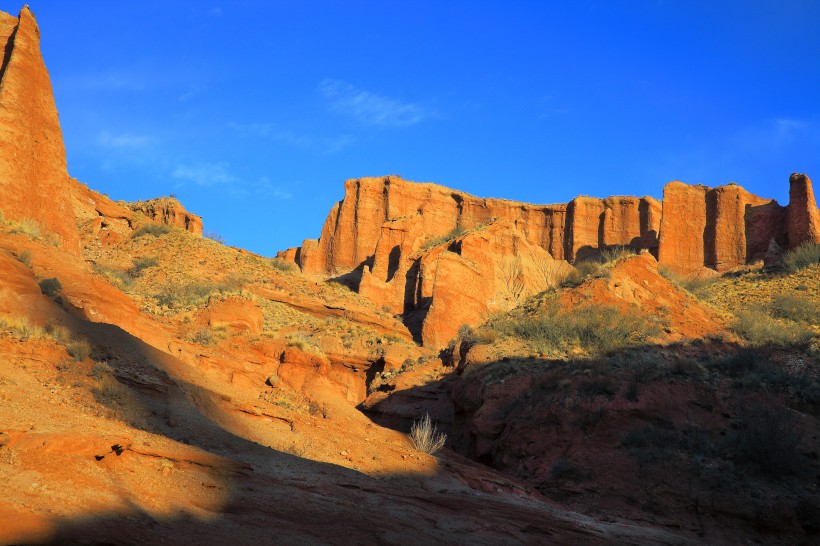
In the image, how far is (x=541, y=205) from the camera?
76.9 meters

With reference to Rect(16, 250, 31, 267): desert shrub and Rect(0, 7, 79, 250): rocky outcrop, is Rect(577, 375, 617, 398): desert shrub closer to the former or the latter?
Rect(16, 250, 31, 267): desert shrub

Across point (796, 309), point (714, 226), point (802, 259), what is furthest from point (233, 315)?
point (714, 226)

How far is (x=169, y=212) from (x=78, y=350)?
43.1 metres

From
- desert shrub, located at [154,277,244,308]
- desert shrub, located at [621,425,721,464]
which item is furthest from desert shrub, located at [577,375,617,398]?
desert shrub, located at [154,277,244,308]

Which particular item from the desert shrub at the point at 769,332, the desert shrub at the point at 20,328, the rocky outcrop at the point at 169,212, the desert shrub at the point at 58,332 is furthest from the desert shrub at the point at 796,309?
the rocky outcrop at the point at 169,212

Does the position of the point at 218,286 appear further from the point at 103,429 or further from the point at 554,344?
the point at 103,429

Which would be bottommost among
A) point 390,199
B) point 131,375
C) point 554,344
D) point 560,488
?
point 560,488

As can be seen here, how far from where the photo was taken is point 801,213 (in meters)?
53.4

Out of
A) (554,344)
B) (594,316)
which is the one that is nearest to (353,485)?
(554,344)

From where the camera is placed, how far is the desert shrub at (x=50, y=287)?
16812 mm

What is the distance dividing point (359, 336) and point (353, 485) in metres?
26.9

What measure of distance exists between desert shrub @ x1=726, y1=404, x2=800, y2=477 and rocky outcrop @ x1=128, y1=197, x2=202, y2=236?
43.7 meters

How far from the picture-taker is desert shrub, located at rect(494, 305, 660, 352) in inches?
943

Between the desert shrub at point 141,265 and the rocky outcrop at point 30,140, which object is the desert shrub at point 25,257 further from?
the desert shrub at point 141,265
